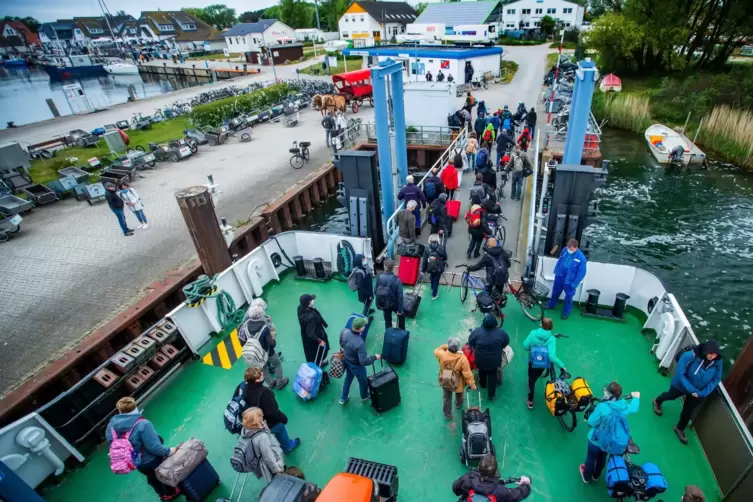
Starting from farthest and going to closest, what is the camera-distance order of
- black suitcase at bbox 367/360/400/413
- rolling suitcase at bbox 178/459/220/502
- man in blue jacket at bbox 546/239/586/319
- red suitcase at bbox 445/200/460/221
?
red suitcase at bbox 445/200/460/221
man in blue jacket at bbox 546/239/586/319
black suitcase at bbox 367/360/400/413
rolling suitcase at bbox 178/459/220/502

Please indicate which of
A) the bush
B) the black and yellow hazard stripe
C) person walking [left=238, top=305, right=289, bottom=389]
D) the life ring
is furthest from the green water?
the bush

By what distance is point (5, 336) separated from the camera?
8.95m

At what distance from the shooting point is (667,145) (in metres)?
21.6

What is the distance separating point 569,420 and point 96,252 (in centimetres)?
1315

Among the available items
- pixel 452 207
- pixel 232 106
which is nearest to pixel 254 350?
pixel 452 207

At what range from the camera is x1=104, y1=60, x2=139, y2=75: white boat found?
70312 millimetres

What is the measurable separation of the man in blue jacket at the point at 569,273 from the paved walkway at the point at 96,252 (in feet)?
8.63

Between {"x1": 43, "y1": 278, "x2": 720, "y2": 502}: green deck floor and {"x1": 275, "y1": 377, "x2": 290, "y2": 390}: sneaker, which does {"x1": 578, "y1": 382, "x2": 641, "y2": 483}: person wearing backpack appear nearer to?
{"x1": 43, "y1": 278, "x2": 720, "y2": 502}: green deck floor

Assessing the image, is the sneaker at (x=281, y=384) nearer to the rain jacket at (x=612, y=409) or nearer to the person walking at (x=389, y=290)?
the person walking at (x=389, y=290)

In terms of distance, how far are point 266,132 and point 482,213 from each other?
18.8 metres

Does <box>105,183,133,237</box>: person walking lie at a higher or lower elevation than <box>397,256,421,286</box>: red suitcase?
higher

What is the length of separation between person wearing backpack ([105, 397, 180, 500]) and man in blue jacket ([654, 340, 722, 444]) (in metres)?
6.66

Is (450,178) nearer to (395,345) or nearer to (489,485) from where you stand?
(395,345)

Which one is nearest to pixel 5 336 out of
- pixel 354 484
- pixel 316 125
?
pixel 354 484
